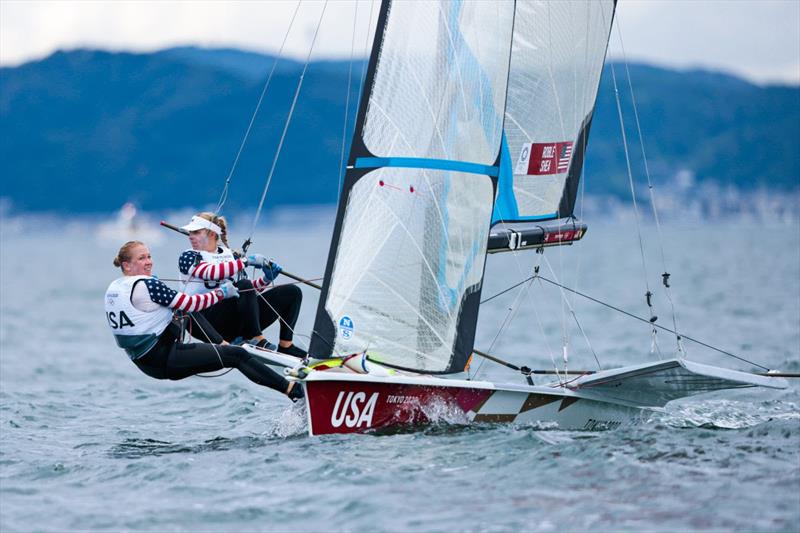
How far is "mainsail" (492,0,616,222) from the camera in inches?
323

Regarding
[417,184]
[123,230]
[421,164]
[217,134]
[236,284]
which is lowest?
[236,284]

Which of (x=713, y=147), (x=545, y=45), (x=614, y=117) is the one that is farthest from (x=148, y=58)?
(x=545, y=45)

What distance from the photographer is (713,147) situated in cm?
14938

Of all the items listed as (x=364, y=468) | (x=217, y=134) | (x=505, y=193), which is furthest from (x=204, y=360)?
(x=217, y=134)

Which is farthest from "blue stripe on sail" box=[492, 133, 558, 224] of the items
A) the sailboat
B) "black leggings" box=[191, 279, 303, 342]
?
"black leggings" box=[191, 279, 303, 342]

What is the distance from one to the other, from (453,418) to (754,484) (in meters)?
2.00

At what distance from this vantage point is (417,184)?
281 inches

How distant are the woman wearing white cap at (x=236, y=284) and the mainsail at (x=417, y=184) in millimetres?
601

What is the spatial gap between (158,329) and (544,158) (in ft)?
10.5

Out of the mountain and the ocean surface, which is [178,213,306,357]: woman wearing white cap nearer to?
the ocean surface

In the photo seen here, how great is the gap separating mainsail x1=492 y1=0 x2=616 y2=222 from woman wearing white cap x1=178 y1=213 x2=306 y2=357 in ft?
5.92

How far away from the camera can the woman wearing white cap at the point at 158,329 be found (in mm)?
7035

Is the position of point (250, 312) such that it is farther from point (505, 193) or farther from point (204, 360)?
point (505, 193)

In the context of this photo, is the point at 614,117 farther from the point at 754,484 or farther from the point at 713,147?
the point at 754,484
